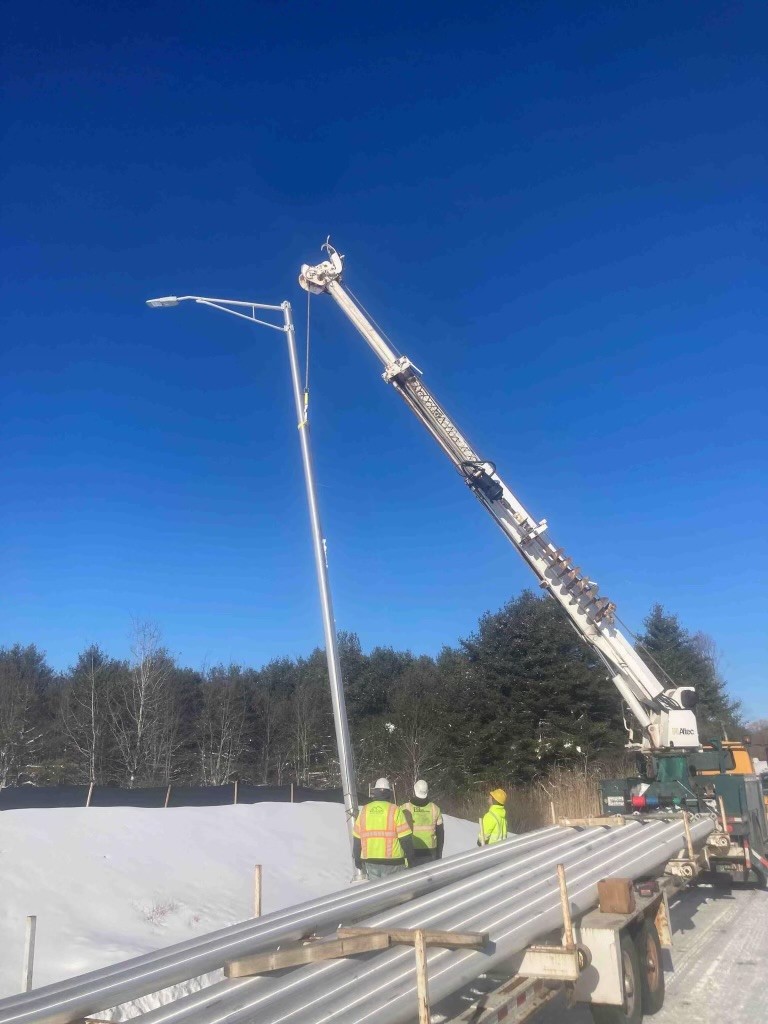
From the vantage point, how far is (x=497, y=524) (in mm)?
14781

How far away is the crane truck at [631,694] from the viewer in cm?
1188

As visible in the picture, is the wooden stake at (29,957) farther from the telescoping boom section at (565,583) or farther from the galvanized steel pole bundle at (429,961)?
the telescoping boom section at (565,583)

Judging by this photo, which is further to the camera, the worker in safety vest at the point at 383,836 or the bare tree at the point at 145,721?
the bare tree at the point at 145,721

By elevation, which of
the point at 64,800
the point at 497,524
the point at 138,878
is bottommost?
the point at 138,878

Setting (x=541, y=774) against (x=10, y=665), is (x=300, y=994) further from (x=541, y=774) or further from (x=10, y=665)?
(x=10, y=665)

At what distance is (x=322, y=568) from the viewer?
11398 mm

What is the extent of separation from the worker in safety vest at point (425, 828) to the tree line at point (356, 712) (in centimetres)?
1518

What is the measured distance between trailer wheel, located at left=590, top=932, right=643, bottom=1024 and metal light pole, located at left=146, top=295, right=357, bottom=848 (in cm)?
418

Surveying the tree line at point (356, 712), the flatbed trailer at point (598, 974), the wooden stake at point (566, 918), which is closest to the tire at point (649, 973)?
the flatbed trailer at point (598, 974)

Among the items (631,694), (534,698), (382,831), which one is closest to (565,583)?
(631,694)

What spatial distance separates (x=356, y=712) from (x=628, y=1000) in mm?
37013

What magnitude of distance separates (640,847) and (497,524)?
7.40 metres

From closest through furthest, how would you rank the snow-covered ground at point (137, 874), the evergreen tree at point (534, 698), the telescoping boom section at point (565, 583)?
1. the snow-covered ground at point (137, 874)
2. the telescoping boom section at point (565, 583)
3. the evergreen tree at point (534, 698)

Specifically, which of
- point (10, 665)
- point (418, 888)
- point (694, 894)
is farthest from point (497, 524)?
point (10, 665)
